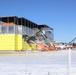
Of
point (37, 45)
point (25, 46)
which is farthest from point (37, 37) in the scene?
point (25, 46)

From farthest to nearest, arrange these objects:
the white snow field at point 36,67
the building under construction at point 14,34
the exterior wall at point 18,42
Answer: the exterior wall at point 18,42, the building under construction at point 14,34, the white snow field at point 36,67

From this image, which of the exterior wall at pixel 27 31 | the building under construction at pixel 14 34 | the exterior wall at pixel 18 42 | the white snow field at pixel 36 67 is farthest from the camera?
the exterior wall at pixel 27 31

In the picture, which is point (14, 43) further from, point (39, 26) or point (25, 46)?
point (39, 26)

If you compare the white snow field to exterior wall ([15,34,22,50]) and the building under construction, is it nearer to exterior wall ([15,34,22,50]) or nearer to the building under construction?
the building under construction

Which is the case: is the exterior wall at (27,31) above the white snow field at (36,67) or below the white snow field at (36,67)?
above

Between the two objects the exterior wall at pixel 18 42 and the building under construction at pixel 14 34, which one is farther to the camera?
the exterior wall at pixel 18 42

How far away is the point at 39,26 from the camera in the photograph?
A: 75375 millimetres

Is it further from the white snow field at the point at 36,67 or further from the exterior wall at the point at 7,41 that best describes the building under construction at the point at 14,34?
the white snow field at the point at 36,67

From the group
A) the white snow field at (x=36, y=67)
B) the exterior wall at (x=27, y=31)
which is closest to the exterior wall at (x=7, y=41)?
the exterior wall at (x=27, y=31)

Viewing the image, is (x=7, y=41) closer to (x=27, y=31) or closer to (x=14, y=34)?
(x=14, y=34)

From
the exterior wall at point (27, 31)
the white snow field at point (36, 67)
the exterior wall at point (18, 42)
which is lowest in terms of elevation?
the white snow field at point (36, 67)

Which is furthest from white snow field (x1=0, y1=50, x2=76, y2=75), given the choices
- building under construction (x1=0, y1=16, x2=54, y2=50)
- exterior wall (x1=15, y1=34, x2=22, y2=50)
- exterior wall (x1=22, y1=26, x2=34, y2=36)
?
exterior wall (x1=22, y1=26, x2=34, y2=36)

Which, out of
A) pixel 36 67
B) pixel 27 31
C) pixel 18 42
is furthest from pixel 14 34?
pixel 36 67

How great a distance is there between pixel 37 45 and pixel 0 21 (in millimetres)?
13245
